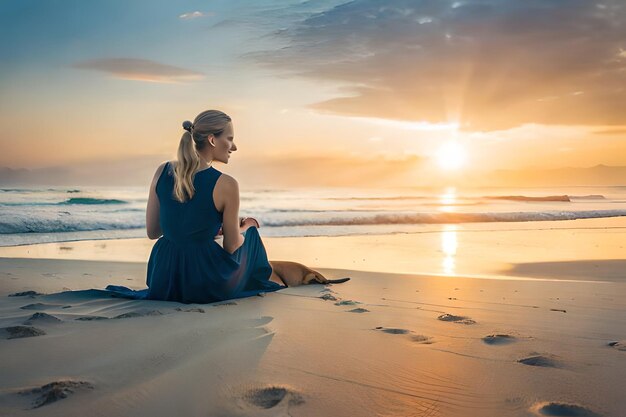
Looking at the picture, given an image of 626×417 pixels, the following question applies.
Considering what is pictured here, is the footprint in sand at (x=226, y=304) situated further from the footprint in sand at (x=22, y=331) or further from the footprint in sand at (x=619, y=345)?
the footprint in sand at (x=619, y=345)

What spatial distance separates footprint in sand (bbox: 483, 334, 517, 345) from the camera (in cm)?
311

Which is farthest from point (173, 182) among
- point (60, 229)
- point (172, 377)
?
point (60, 229)

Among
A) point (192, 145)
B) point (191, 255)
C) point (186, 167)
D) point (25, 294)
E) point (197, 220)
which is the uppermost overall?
point (192, 145)

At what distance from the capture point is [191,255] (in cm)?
458

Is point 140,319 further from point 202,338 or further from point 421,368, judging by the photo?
point 421,368

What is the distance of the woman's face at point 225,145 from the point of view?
176 inches

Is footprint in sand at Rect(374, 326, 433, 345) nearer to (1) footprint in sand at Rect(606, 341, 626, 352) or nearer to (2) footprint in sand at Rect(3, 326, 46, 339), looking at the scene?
(1) footprint in sand at Rect(606, 341, 626, 352)

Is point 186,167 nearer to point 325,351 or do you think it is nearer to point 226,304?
point 226,304

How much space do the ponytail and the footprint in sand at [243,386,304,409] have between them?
2.41 m

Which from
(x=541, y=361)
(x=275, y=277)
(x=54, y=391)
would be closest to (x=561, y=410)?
(x=541, y=361)

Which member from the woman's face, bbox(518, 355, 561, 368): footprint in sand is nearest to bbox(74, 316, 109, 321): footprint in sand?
the woman's face

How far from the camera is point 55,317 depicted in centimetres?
345

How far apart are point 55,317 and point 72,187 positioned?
35.9 m

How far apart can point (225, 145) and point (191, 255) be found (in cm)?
95
